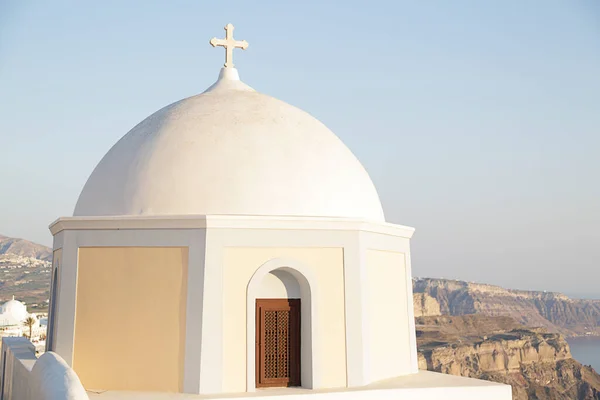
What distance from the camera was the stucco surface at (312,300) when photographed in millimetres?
9016

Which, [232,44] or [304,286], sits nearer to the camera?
[304,286]

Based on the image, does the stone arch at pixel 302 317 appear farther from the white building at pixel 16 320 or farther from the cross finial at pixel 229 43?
the white building at pixel 16 320

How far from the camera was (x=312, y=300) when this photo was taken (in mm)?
9398

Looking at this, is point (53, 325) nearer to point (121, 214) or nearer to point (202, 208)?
point (121, 214)

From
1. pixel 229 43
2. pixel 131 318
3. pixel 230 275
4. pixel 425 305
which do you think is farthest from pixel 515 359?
pixel 131 318

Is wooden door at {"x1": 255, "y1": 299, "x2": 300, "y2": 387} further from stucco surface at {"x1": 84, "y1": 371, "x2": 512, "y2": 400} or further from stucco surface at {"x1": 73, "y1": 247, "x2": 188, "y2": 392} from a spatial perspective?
stucco surface at {"x1": 73, "y1": 247, "x2": 188, "y2": 392}

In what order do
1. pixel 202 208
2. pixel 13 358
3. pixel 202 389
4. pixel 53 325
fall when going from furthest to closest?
pixel 13 358
pixel 53 325
pixel 202 208
pixel 202 389

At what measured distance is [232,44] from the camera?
1200 centimetres

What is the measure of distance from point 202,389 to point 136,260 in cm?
196

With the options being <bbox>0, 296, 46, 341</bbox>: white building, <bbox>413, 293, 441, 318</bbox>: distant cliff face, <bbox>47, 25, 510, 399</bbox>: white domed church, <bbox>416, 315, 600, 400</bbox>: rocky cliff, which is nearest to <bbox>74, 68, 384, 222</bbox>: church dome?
<bbox>47, 25, 510, 399</bbox>: white domed church

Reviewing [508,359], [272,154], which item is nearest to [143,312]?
[272,154]

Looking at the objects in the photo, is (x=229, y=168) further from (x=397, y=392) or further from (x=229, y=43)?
(x=397, y=392)

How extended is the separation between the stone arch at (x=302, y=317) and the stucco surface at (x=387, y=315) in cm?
93

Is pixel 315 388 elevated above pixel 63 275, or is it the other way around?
pixel 63 275
